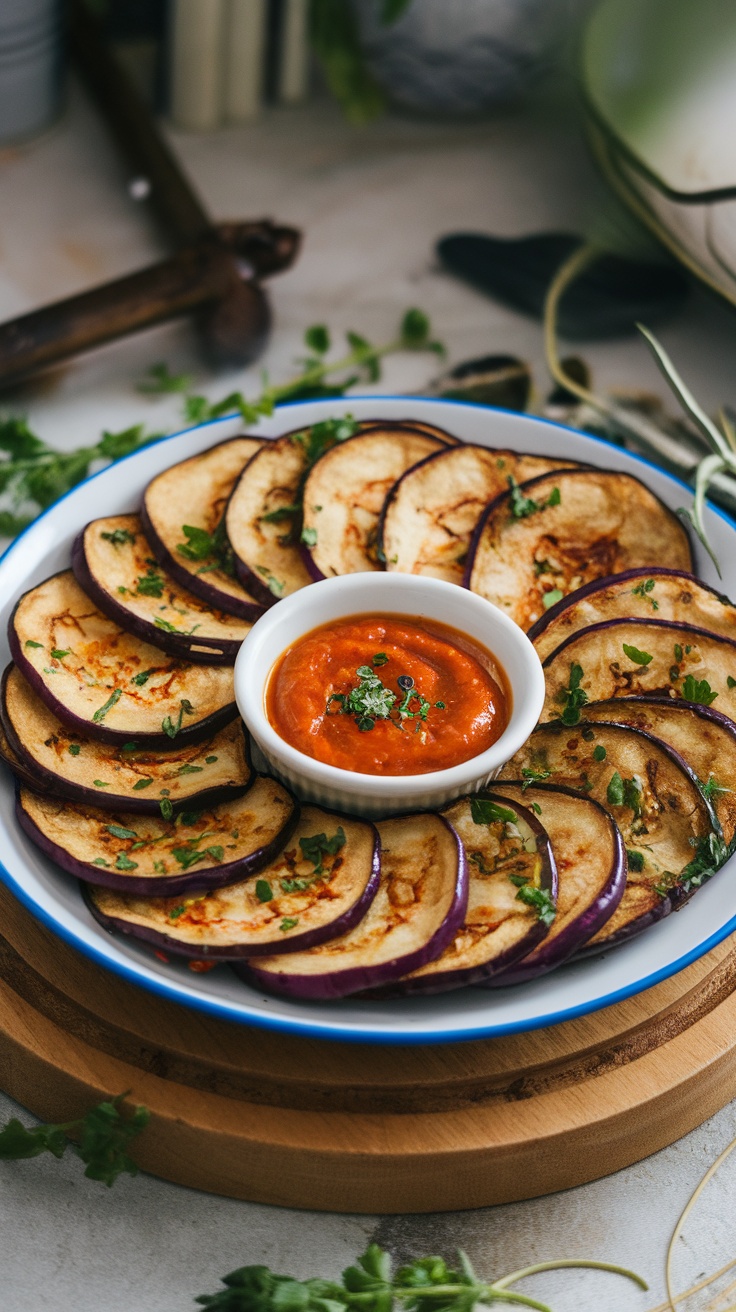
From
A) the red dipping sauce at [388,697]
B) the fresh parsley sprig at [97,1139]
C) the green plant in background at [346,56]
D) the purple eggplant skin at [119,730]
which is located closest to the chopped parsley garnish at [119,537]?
the purple eggplant skin at [119,730]

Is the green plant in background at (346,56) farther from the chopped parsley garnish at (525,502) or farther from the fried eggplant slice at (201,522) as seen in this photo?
the chopped parsley garnish at (525,502)

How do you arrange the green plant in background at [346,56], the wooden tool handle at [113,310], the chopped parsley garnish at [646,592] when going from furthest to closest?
the green plant in background at [346,56], the wooden tool handle at [113,310], the chopped parsley garnish at [646,592]

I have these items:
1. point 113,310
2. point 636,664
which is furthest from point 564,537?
point 113,310

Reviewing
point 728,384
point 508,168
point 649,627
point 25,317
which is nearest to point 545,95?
point 508,168

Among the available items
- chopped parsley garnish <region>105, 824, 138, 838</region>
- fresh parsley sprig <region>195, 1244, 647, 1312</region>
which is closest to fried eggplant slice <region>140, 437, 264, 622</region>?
chopped parsley garnish <region>105, 824, 138, 838</region>

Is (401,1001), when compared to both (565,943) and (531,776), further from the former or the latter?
(531,776)

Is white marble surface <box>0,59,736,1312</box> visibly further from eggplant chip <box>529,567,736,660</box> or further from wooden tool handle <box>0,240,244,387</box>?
eggplant chip <box>529,567,736,660</box>
